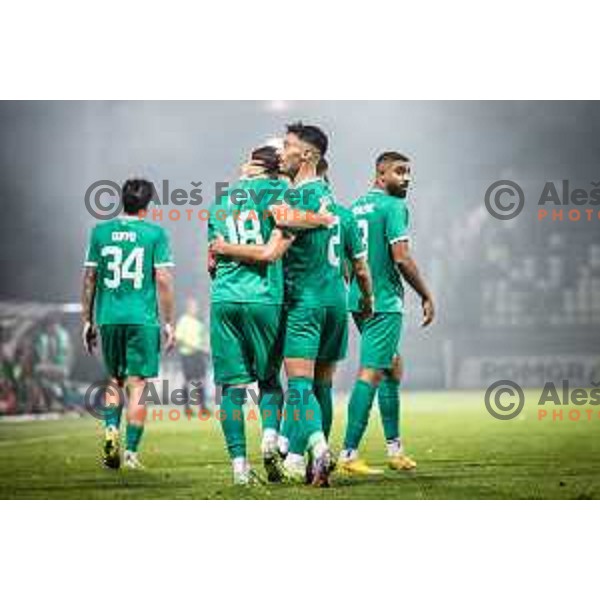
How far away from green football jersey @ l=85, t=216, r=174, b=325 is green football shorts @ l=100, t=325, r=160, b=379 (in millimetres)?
42

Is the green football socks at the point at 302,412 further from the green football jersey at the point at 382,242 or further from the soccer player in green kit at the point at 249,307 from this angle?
the green football jersey at the point at 382,242

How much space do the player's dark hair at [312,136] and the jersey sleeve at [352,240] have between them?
1.36 feet

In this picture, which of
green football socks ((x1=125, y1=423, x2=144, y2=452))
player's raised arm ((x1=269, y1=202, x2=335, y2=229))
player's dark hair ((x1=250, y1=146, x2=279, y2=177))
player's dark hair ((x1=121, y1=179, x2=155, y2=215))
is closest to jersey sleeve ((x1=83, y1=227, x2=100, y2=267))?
player's dark hair ((x1=121, y1=179, x2=155, y2=215))

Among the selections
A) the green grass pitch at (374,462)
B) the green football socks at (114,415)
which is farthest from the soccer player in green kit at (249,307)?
the green football socks at (114,415)

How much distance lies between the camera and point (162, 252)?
8.67 m

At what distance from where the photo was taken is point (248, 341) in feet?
26.2

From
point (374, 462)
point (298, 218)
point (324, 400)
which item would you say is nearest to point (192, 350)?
point (374, 462)

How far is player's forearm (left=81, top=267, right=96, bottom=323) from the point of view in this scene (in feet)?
28.6

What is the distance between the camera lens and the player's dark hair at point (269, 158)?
8.20 m

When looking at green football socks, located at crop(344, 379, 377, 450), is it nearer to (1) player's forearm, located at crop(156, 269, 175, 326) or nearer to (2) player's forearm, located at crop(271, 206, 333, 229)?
(2) player's forearm, located at crop(271, 206, 333, 229)

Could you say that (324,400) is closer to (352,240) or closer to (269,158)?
(352,240)

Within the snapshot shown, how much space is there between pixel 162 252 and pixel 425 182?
167cm
